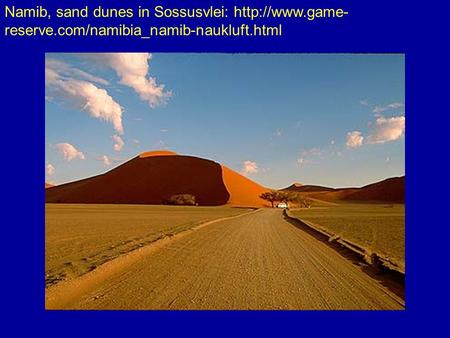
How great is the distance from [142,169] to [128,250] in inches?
4992

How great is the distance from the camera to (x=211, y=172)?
135875 millimetres

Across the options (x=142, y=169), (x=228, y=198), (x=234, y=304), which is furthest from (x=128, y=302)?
(x=142, y=169)

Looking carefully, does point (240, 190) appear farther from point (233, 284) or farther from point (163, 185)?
point (233, 284)

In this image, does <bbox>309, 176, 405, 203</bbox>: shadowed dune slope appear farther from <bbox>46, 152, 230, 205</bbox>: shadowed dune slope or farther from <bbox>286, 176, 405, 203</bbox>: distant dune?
<bbox>46, 152, 230, 205</bbox>: shadowed dune slope

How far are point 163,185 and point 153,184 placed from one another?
337 cm

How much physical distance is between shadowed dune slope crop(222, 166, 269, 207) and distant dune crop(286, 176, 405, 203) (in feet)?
144

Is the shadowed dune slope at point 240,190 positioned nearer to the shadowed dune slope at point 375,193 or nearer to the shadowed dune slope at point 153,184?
the shadowed dune slope at point 153,184

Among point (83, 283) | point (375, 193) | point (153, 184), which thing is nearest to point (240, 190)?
point (153, 184)

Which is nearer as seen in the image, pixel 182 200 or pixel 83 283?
pixel 83 283

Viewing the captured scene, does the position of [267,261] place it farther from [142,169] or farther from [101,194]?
[142,169]

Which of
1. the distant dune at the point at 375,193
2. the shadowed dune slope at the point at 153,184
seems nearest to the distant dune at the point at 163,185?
the shadowed dune slope at the point at 153,184

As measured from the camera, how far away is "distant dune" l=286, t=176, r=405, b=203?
495 ft

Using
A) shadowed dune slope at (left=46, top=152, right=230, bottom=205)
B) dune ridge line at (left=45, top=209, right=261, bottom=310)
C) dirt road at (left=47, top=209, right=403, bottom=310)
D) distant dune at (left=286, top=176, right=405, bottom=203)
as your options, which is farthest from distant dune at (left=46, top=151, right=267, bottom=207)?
dirt road at (left=47, top=209, right=403, bottom=310)

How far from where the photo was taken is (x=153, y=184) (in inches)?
5069
